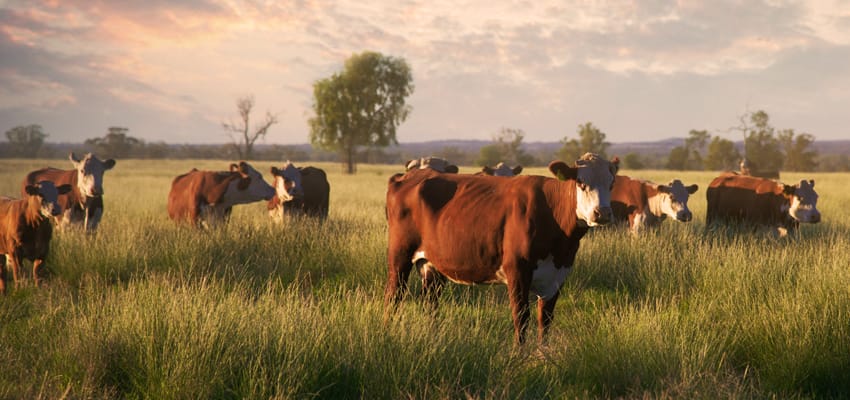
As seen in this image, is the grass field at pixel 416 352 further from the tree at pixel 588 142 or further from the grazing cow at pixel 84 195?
the tree at pixel 588 142

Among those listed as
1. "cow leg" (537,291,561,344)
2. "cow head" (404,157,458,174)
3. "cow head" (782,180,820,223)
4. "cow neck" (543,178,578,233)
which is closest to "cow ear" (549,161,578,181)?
"cow neck" (543,178,578,233)

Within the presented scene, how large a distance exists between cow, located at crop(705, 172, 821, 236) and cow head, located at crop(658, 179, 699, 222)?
7.06ft

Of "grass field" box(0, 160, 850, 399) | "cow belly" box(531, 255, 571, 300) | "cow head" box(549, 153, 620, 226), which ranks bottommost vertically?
"grass field" box(0, 160, 850, 399)

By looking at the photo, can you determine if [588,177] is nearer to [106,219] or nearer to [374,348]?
[374,348]

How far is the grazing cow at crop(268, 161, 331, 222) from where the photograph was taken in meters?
11.4

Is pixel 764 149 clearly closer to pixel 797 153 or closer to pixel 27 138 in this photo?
pixel 797 153

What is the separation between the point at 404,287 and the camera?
605 cm

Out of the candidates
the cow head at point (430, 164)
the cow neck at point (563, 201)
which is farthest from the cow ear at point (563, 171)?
the cow head at point (430, 164)

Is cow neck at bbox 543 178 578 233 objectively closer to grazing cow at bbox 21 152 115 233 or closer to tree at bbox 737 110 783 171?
grazing cow at bbox 21 152 115 233

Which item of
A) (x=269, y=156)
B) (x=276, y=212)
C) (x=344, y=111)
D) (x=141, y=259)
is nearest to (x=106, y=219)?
(x=276, y=212)

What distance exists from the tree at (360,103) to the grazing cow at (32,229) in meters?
42.4

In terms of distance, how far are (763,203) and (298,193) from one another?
31.2ft

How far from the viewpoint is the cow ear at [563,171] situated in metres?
4.81

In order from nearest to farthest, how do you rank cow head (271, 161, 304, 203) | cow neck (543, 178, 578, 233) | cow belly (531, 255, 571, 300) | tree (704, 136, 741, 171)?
cow neck (543, 178, 578, 233)
cow belly (531, 255, 571, 300)
cow head (271, 161, 304, 203)
tree (704, 136, 741, 171)
